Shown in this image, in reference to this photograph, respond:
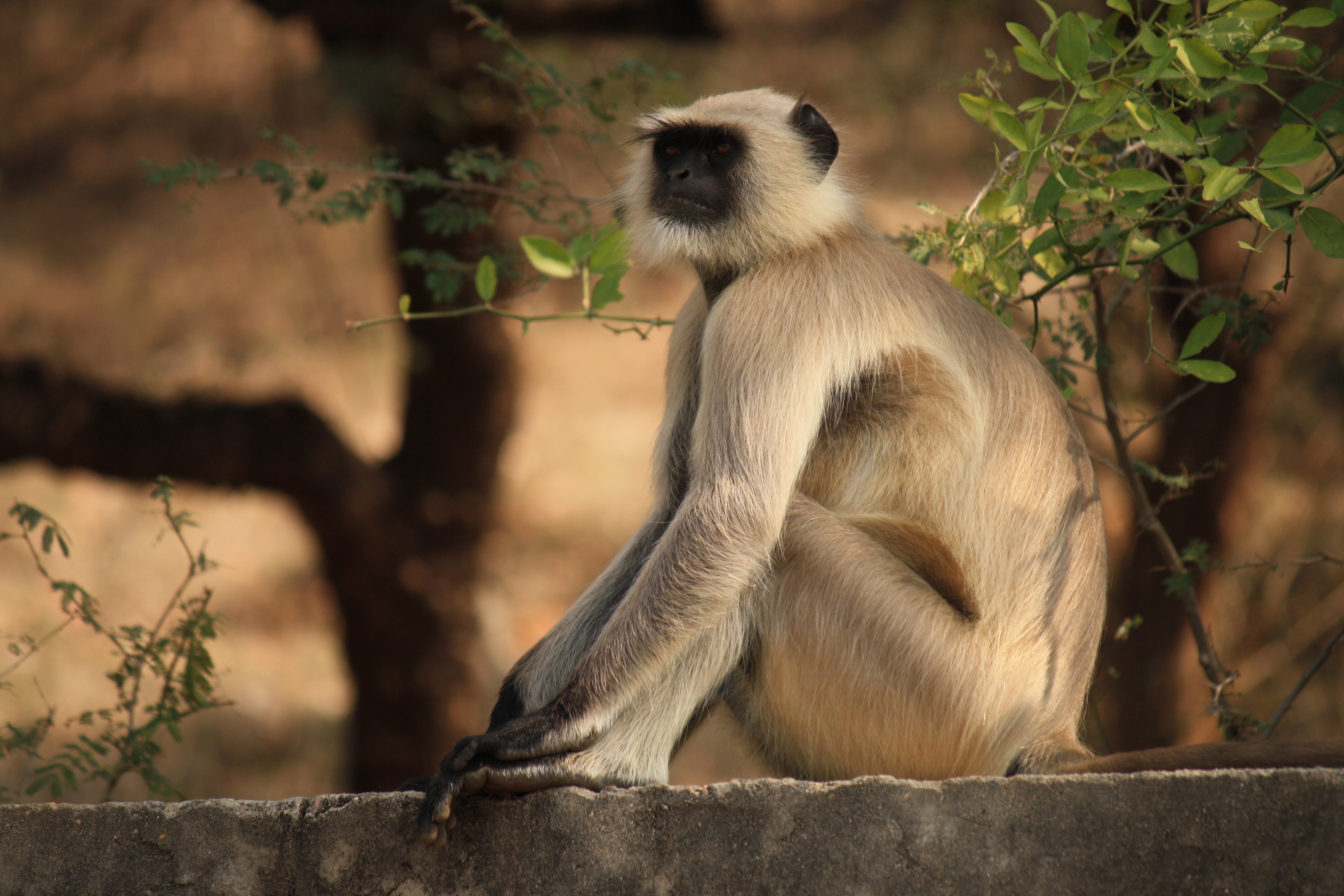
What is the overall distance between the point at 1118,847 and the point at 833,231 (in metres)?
1.65

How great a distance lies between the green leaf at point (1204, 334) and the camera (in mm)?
2516

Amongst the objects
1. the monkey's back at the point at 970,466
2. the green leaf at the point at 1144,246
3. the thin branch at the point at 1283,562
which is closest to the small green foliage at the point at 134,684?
the monkey's back at the point at 970,466

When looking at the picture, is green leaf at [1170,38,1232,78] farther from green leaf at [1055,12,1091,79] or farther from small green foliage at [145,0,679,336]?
small green foliage at [145,0,679,336]

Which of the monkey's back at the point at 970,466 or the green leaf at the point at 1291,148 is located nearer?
the green leaf at the point at 1291,148

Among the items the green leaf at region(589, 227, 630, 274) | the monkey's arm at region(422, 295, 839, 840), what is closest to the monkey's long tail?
the monkey's arm at region(422, 295, 839, 840)

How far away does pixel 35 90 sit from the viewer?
920 cm

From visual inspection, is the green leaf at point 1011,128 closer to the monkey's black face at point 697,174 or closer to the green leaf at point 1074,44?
the green leaf at point 1074,44

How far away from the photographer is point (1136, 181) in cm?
252

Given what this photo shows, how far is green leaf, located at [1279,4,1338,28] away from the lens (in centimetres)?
239

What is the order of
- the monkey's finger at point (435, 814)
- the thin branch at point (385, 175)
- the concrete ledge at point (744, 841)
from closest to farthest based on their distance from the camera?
the concrete ledge at point (744, 841)
the monkey's finger at point (435, 814)
the thin branch at point (385, 175)

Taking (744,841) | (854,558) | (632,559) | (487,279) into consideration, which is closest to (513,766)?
(744,841)

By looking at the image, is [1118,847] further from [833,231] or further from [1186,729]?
[1186,729]

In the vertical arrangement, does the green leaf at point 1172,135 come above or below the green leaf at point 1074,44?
below

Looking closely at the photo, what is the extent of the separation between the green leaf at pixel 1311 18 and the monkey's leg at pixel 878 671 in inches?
51.7
